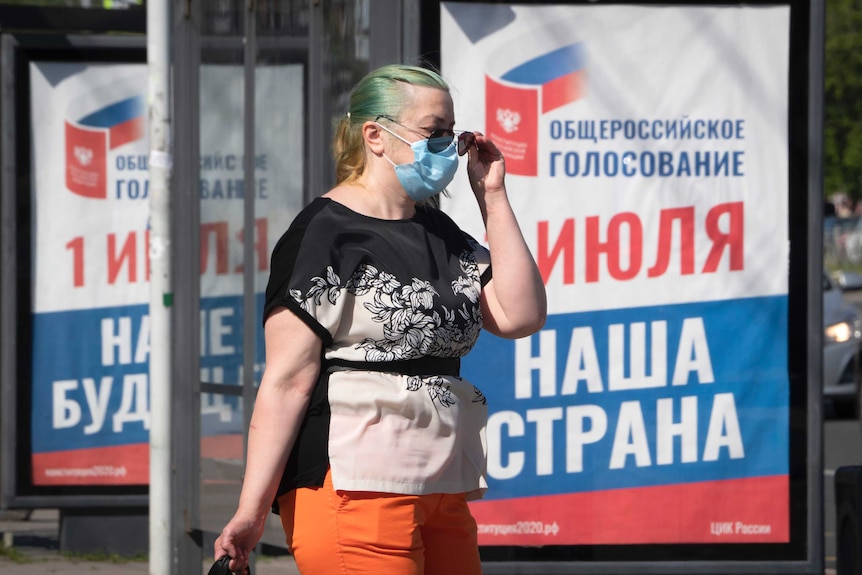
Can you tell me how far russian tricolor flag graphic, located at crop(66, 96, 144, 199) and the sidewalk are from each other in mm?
1743

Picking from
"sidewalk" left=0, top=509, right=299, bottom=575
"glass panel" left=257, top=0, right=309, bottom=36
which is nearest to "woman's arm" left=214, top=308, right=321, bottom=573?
"glass panel" left=257, top=0, right=309, bottom=36

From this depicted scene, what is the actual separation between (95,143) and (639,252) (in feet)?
10.6

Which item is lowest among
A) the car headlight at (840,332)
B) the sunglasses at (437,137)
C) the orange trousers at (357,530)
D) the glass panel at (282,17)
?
the orange trousers at (357,530)

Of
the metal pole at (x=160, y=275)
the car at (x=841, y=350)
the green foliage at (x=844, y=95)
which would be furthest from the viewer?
the green foliage at (x=844, y=95)

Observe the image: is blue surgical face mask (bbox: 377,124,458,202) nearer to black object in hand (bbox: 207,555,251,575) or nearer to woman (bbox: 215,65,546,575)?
woman (bbox: 215,65,546,575)

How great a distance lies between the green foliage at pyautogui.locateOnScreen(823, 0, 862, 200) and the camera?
44938 millimetres

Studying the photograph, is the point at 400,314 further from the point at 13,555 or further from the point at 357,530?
the point at 13,555

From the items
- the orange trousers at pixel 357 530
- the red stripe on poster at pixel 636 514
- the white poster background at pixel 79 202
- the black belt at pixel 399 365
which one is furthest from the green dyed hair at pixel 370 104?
the white poster background at pixel 79 202

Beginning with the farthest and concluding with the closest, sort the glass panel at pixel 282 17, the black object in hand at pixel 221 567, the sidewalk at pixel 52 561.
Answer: the sidewalk at pixel 52 561, the glass panel at pixel 282 17, the black object in hand at pixel 221 567

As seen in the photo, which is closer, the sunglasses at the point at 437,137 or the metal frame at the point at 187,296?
the sunglasses at the point at 437,137

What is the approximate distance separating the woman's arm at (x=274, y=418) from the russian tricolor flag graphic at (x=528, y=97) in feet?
7.12

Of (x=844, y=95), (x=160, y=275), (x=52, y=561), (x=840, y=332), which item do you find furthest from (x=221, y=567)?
(x=844, y=95)

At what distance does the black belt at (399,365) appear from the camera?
2.75 m

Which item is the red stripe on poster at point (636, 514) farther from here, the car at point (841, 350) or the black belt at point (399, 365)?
the car at point (841, 350)
